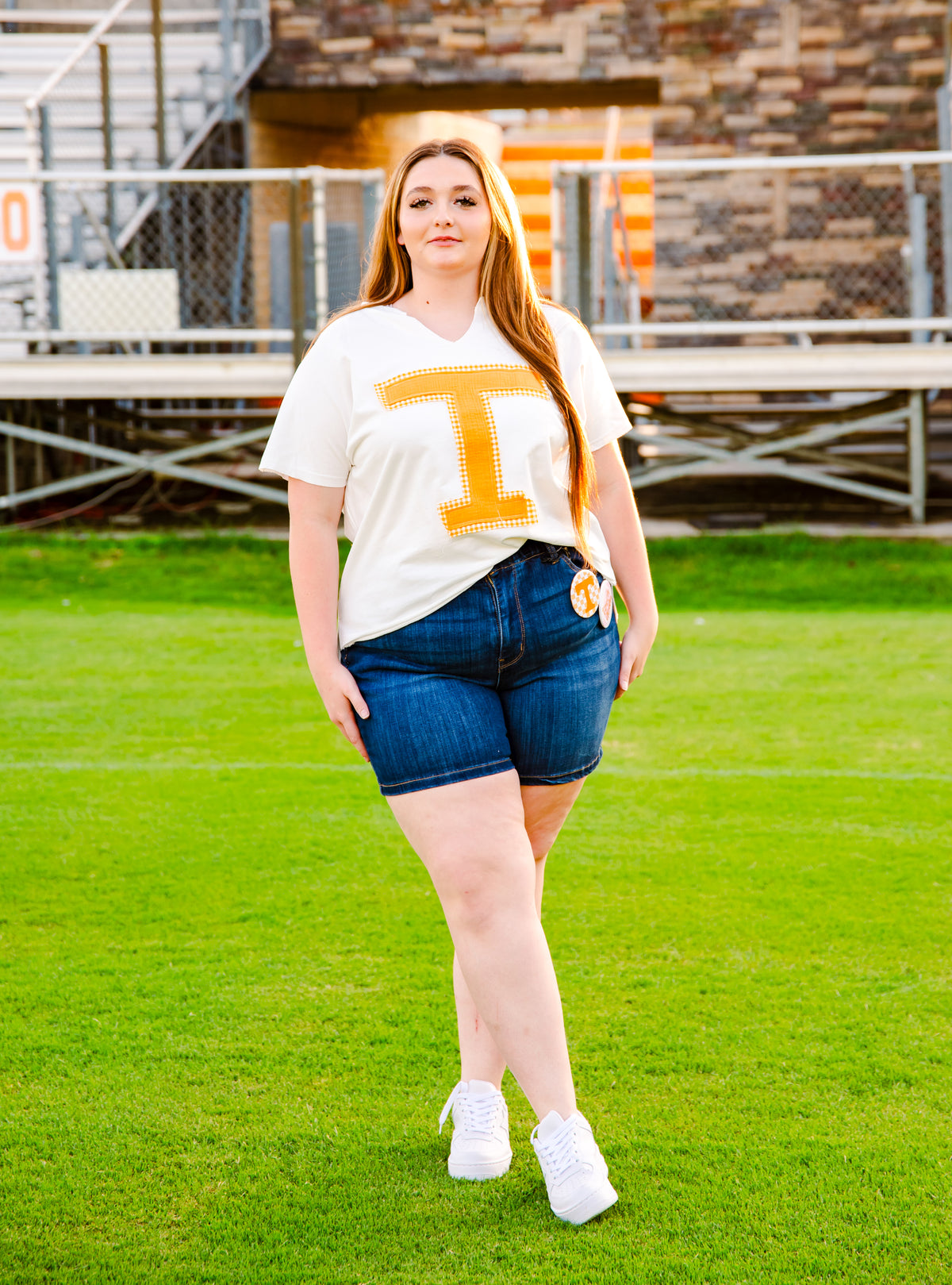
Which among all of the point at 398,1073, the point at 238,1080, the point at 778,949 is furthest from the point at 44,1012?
the point at 778,949

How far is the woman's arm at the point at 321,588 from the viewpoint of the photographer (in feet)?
7.69

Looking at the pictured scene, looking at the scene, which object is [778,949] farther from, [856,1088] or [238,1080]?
[238,1080]

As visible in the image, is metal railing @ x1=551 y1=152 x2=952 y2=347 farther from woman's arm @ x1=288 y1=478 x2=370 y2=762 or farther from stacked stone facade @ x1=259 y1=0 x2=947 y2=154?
woman's arm @ x1=288 y1=478 x2=370 y2=762

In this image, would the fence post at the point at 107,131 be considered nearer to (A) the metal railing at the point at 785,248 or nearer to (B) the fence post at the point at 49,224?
(B) the fence post at the point at 49,224

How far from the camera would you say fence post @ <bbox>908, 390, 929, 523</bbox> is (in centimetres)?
1020

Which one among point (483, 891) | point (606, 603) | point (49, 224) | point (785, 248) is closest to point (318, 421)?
point (606, 603)

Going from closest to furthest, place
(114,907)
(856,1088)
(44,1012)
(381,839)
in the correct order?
(856,1088), (44,1012), (114,907), (381,839)

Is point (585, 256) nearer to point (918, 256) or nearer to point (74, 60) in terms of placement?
point (918, 256)

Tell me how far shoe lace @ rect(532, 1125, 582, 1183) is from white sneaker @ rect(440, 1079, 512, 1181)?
0.20 meters

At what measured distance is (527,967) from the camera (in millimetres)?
2320

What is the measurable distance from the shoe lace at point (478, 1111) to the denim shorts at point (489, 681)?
1.92ft

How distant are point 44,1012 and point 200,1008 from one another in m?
0.34

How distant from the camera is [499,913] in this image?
2309 millimetres

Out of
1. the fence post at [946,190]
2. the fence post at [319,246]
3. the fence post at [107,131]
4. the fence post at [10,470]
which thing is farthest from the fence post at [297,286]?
the fence post at [946,190]
